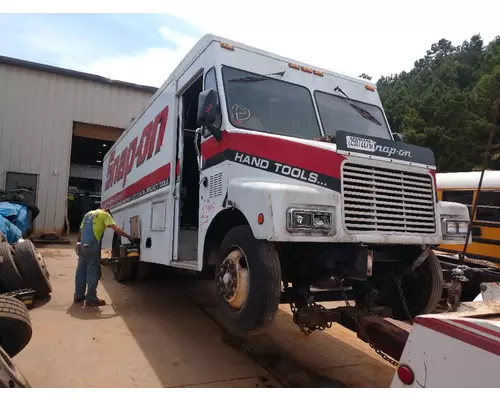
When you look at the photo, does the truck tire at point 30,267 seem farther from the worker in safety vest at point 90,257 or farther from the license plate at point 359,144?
the license plate at point 359,144

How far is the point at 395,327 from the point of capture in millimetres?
3107

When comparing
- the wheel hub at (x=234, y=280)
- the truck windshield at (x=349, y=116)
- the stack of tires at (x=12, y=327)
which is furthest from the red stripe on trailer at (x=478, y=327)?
the stack of tires at (x=12, y=327)

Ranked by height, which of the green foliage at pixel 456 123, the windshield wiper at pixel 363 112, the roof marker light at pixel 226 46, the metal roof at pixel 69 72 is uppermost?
the green foliage at pixel 456 123

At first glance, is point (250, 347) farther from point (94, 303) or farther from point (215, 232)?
point (94, 303)

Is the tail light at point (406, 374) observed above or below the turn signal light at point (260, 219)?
Answer: below

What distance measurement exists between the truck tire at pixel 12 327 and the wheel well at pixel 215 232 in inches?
67.2

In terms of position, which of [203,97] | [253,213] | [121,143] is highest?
[121,143]

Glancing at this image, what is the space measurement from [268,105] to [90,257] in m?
3.71

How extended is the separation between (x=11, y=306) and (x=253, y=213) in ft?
7.37

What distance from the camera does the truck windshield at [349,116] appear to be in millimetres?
4668

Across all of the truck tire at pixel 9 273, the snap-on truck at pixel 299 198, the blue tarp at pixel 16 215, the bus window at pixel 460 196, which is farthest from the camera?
the blue tarp at pixel 16 215

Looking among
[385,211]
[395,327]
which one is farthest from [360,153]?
[395,327]

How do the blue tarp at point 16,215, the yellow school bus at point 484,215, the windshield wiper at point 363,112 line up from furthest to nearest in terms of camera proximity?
the blue tarp at point 16,215
the yellow school bus at point 484,215
the windshield wiper at point 363,112

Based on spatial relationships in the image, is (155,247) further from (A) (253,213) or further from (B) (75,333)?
(A) (253,213)
